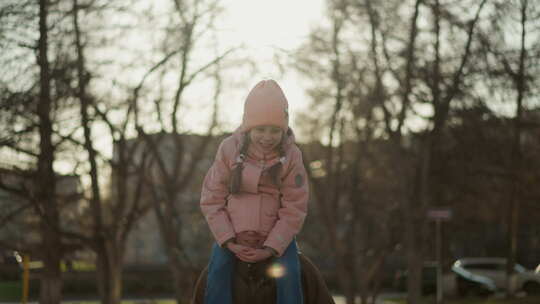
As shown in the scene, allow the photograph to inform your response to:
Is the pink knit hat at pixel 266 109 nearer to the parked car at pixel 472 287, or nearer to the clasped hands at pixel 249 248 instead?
the clasped hands at pixel 249 248

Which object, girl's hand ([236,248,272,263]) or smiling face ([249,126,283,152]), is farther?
smiling face ([249,126,283,152])

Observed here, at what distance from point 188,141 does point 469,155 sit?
888 centimetres

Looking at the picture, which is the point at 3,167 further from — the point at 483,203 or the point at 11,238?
the point at 483,203

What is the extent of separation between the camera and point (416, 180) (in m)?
22.0

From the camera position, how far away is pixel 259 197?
16.2 feet

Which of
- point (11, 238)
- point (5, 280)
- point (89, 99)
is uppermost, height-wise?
point (89, 99)

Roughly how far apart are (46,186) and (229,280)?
11.3 m

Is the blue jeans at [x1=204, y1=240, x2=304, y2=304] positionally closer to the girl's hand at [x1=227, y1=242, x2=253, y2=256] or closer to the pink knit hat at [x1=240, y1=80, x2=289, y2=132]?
the girl's hand at [x1=227, y1=242, x2=253, y2=256]

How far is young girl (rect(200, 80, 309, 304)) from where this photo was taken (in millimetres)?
4883

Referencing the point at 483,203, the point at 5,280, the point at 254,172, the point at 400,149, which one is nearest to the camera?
the point at 254,172

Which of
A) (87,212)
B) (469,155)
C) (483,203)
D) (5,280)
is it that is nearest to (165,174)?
(87,212)

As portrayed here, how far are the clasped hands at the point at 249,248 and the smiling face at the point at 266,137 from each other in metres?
0.50

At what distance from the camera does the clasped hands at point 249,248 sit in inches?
192

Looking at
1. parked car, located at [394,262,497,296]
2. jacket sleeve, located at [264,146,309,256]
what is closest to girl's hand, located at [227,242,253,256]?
jacket sleeve, located at [264,146,309,256]
